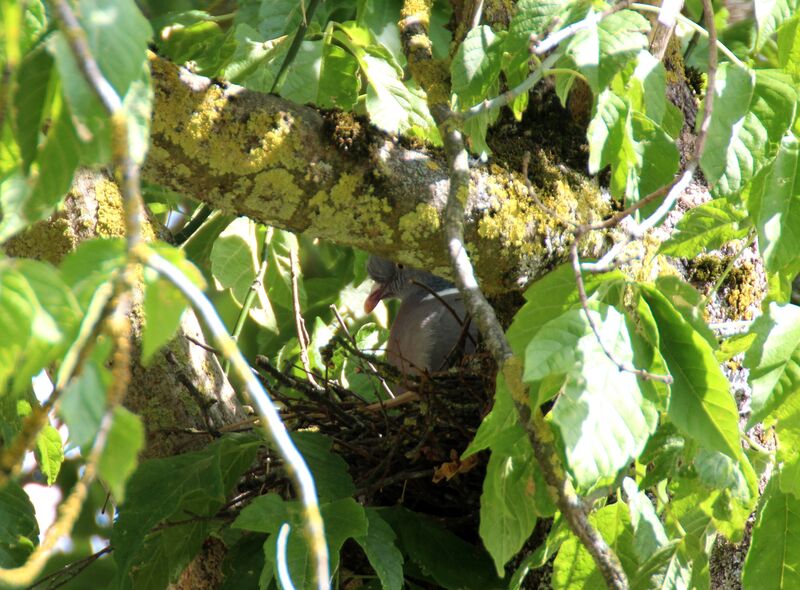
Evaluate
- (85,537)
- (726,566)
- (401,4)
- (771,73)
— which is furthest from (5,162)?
(85,537)

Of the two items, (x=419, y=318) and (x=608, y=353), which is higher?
(x=608, y=353)

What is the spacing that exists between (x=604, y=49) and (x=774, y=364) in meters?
0.41

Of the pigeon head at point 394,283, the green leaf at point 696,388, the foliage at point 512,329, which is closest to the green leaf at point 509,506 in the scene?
the foliage at point 512,329

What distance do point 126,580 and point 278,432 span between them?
1142 mm

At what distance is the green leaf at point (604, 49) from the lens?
3.61 ft

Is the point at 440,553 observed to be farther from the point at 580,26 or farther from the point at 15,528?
the point at 580,26

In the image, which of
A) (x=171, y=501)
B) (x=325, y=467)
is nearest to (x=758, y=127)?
(x=325, y=467)

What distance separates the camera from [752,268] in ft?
6.25

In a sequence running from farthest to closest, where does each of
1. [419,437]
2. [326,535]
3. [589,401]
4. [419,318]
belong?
[419,318] < [419,437] < [326,535] < [589,401]

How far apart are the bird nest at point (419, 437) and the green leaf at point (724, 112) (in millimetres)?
719

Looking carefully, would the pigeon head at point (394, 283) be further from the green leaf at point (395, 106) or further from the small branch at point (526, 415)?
the small branch at point (526, 415)

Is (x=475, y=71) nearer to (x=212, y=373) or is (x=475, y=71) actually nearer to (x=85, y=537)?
(x=212, y=373)

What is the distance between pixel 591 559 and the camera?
137 cm

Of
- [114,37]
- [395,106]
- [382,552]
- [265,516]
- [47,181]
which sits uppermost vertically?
[114,37]
